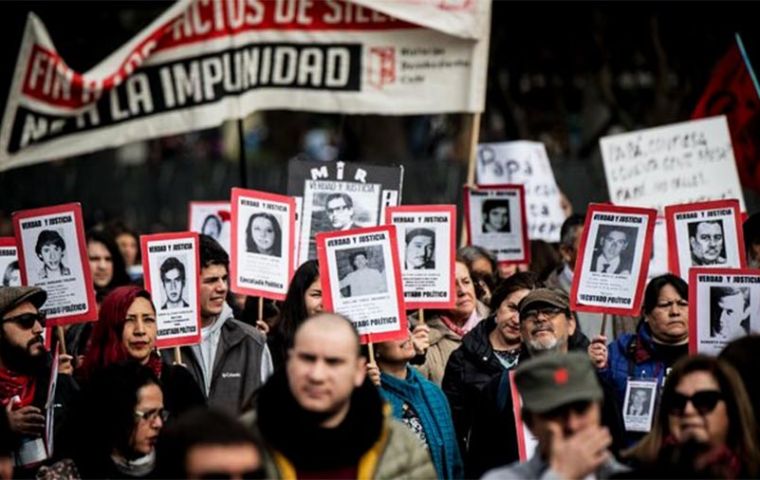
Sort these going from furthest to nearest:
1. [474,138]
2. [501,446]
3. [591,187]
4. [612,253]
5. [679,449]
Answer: [591,187] < [474,138] < [612,253] < [501,446] < [679,449]

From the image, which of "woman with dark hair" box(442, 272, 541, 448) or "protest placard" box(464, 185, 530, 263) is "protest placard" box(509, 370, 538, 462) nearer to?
"woman with dark hair" box(442, 272, 541, 448)

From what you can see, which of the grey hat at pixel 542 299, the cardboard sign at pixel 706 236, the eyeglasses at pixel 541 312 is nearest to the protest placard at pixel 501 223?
the cardboard sign at pixel 706 236

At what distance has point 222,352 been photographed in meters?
10.6

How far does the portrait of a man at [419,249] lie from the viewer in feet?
36.6

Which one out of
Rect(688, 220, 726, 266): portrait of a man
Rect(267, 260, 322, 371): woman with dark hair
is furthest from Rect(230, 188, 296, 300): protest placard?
Rect(688, 220, 726, 266): portrait of a man

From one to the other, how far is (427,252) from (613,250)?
1014mm

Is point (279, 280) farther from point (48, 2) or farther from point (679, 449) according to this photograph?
point (48, 2)

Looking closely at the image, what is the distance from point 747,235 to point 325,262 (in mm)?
3155

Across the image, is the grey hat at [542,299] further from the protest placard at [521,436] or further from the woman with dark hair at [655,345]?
the protest placard at [521,436]

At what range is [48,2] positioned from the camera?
1902 cm

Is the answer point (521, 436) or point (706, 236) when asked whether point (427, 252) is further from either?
point (521, 436)

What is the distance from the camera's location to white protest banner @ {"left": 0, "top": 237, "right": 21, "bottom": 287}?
1151cm

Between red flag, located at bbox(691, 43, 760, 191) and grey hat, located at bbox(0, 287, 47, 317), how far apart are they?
23.2 ft

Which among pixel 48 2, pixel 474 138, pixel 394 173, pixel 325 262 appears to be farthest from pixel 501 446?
pixel 48 2
